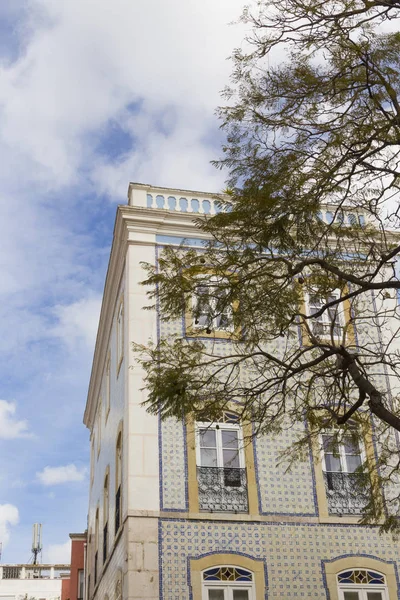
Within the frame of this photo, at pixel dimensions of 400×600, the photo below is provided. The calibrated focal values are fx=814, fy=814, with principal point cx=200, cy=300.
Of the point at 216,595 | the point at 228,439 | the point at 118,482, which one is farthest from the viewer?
the point at 118,482

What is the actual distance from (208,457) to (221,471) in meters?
0.34

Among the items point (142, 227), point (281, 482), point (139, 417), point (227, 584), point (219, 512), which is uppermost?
point (142, 227)

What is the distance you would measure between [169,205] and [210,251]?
7.14m

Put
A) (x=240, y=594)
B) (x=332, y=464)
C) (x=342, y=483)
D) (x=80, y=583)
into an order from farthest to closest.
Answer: (x=80, y=583), (x=332, y=464), (x=342, y=483), (x=240, y=594)

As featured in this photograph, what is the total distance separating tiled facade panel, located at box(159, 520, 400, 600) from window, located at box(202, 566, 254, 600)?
29 cm

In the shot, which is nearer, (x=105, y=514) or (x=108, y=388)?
(x=105, y=514)

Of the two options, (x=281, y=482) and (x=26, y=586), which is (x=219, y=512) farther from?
(x=26, y=586)

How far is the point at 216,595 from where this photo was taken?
44.0 ft

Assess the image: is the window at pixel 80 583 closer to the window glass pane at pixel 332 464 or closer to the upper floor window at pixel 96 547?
the upper floor window at pixel 96 547

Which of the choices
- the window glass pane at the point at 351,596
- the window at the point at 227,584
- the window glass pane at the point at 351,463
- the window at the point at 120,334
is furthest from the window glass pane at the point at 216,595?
the window at the point at 120,334

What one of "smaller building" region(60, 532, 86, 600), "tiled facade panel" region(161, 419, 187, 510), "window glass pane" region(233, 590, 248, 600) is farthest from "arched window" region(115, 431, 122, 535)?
"smaller building" region(60, 532, 86, 600)

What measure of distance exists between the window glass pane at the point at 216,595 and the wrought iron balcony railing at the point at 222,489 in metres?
1.32

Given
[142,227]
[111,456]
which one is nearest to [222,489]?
[111,456]

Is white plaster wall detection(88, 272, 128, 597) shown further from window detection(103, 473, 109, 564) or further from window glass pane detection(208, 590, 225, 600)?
window glass pane detection(208, 590, 225, 600)
